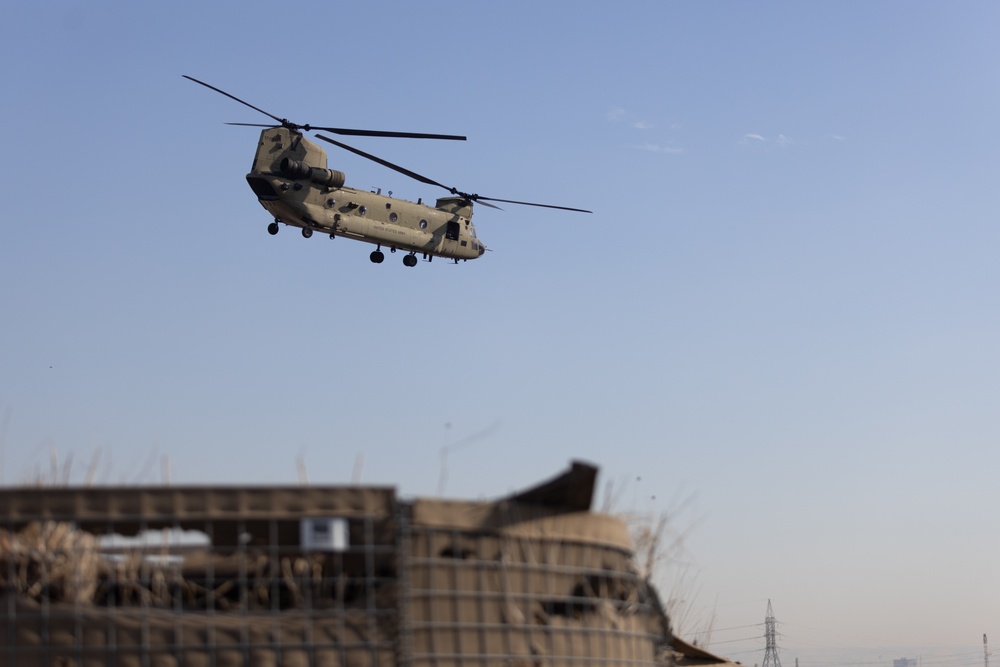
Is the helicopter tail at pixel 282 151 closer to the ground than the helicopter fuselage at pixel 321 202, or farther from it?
farther from it

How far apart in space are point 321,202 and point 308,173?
5.24ft

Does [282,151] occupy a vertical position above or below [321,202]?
above

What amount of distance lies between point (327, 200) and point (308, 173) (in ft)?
5.84

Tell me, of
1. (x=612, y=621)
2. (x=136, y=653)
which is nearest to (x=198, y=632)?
(x=136, y=653)

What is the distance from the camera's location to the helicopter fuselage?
62.6 meters

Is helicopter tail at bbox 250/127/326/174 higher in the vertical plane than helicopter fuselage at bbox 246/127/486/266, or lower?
higher

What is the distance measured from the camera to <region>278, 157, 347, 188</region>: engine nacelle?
62.6 metres

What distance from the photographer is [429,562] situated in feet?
65.8

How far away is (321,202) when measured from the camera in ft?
209

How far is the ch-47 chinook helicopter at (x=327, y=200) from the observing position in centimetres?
6269

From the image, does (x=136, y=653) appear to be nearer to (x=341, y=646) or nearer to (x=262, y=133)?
(x=341, y=646)

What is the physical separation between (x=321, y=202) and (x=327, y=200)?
0.41 meters

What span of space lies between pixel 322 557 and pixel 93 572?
3.30 meters

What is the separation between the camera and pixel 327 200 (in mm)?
64062
